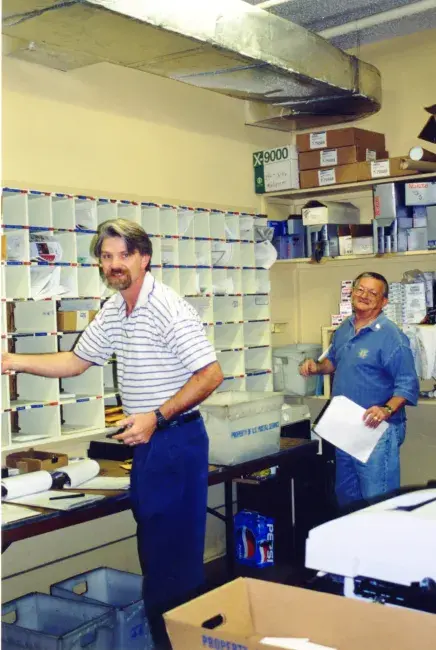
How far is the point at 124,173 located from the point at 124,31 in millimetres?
1130

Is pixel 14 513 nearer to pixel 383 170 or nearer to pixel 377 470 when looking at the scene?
pixel 377 470

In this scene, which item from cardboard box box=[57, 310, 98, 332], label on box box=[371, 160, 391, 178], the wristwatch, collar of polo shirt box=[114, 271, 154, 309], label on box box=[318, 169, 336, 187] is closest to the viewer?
the wristwatch

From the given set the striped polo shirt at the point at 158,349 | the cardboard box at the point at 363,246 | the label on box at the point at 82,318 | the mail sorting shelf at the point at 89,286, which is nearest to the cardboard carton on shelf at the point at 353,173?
the cardboard box at the point at 363,246

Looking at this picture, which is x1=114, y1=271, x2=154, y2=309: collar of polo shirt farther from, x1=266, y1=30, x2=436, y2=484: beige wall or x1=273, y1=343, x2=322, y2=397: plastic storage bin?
x1=266, y1=30, x2=436, y2=484: beige wall

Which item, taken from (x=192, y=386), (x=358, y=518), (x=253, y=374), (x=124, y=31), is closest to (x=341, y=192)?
(x=253, y=374)

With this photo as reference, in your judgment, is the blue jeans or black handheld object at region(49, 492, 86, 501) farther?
the blue jeans

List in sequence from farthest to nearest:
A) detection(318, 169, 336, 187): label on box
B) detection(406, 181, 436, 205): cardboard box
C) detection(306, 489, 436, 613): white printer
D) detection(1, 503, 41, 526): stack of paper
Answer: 1. detection(318, 169, 336, 187): label on box
2. detection(406, 181, 436, 205): cardboard box
3. detection(1, 503, 41, 526): stack of paper
4. detection(306, 489, 436, 613): white printer

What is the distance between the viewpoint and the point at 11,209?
3549 millimetres

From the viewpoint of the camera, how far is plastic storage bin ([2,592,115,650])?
2.98 m

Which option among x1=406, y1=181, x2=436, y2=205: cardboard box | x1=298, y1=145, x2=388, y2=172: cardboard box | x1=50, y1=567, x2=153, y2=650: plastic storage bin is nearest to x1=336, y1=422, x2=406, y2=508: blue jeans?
x1=50, y1=567, x2=153, y2=650: plastic storage bin

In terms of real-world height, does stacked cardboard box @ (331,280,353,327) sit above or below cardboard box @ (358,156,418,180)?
below

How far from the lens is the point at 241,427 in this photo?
3676 mm

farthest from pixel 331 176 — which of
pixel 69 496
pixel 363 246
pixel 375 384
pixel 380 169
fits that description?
pixel 69 496

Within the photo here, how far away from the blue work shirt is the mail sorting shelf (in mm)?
974
